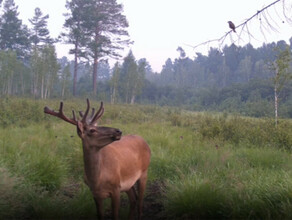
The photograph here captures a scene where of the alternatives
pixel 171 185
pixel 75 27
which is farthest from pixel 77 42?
pixel 171 185

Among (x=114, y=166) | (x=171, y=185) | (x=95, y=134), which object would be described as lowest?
(x=171, y=185)

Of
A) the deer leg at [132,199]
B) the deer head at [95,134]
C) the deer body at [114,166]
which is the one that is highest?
the deer head at [95,134]

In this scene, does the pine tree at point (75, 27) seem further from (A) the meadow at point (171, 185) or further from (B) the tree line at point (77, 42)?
(A) the meadow at point (171, 185)

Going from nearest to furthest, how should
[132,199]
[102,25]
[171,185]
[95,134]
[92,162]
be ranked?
[95,134] → [92,162] → [132,199] → [171,185] → [102,25]

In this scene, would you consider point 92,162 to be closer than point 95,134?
No

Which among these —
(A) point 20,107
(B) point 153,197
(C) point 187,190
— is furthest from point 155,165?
(A) point 20,107

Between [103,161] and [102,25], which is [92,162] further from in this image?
[102,25]

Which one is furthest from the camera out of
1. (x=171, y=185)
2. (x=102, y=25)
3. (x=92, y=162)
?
(x=102, y=25)

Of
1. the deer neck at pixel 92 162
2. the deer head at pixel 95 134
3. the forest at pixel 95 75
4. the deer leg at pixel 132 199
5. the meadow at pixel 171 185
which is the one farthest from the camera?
the forest at pixel 95 75

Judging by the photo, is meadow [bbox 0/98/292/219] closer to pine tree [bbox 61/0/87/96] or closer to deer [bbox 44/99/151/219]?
deer [bbox 44/99/151/219]

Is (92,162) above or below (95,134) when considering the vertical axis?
below

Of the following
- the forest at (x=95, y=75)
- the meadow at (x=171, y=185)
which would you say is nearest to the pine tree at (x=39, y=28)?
the forest at (x=95, y=75)

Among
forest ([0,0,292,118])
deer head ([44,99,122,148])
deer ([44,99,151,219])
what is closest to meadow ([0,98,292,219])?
deer ([44,99,151,219])

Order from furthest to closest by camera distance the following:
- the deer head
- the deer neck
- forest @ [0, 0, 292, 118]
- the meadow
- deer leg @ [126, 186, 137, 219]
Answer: forest @ [0, 0, 292, 118] → deer leg @ [126, 186, 137, 219] → the meadow → the deer neck → the deer head
